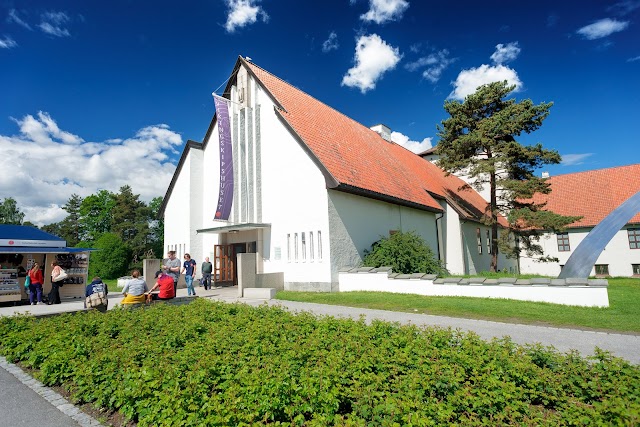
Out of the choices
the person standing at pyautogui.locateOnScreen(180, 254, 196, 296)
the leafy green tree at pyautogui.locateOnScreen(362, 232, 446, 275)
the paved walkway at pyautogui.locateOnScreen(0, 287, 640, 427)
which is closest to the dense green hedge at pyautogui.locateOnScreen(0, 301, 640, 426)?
the paved walkway at pyautogui.locateOnScreen(0, 287, 640, 427)

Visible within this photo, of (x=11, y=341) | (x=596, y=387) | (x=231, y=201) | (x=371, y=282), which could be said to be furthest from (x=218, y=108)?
(x=596, y=387)

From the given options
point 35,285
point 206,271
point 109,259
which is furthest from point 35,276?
point 109,259

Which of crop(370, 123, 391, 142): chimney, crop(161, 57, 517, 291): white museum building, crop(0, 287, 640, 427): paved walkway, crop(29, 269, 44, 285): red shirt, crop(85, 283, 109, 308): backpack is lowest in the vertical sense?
crop(0, 287, 640, 427): paved walkway

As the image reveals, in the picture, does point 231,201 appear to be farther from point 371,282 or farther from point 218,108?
point 371,282

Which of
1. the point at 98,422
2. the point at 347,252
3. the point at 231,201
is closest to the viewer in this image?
the point at 98,422

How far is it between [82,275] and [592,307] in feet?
62.4

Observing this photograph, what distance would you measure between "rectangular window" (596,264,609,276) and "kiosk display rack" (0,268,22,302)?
40.1 metres

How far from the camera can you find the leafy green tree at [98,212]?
57688mm

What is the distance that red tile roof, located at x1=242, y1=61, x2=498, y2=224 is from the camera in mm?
16906

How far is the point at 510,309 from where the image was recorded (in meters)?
9.98

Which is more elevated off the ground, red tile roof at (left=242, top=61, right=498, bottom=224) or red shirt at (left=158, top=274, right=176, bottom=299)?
red tile roof at (left=242, top=61, right=498, bottom=224)

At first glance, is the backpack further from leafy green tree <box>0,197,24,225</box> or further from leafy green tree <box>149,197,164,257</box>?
leafy green tree <box>0,197,24,225</box>

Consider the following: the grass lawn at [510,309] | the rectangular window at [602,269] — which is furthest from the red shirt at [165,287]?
the rectangular window at [602,269]

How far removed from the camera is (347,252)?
15.9m
